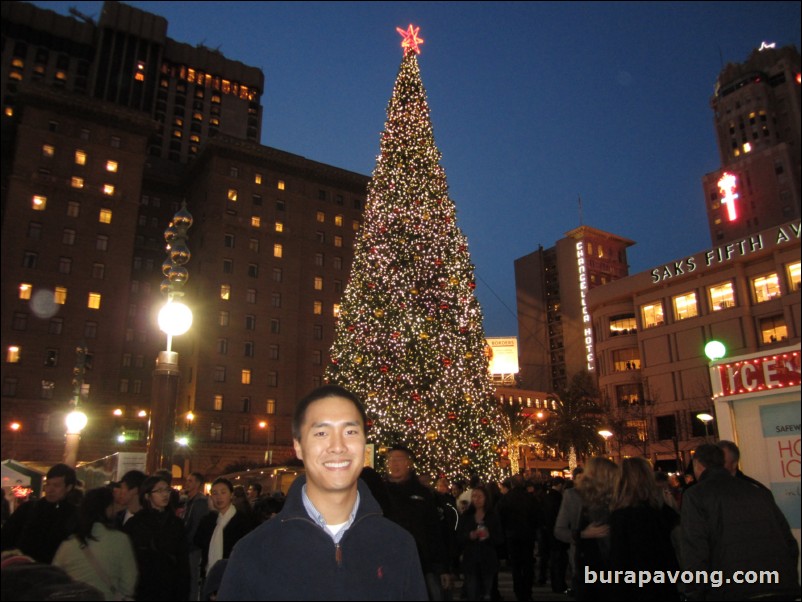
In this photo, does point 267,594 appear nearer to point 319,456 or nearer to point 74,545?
point 319,456

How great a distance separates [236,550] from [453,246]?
20.7 m

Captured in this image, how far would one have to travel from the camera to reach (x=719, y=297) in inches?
1902

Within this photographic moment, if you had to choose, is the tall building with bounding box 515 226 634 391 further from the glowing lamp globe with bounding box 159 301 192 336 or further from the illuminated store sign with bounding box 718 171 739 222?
the glowing lamp globe with bounding box 159 301 192 336

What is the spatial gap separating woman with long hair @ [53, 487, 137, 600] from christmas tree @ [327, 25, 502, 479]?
15.8m

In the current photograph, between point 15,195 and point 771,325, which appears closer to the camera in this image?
point 771,325

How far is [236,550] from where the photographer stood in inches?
96.0

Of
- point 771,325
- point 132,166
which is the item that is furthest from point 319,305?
point 771,325

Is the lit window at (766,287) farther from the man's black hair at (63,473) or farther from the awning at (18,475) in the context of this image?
the man's black hair at (63,473)

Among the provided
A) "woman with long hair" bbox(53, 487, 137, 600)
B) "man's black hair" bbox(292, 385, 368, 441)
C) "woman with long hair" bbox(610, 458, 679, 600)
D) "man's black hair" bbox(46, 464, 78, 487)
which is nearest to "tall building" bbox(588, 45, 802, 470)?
→ "woman with long hair" bbox(610, 458, 679, 600)

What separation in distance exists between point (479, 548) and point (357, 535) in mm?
7705

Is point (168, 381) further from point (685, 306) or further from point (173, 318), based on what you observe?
point (685, 306)

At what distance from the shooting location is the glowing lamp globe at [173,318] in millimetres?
10086

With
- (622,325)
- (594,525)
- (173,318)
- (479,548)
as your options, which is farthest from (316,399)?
(622,325)

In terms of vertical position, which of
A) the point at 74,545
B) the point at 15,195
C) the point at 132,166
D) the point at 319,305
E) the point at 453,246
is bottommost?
the point at 74,545
